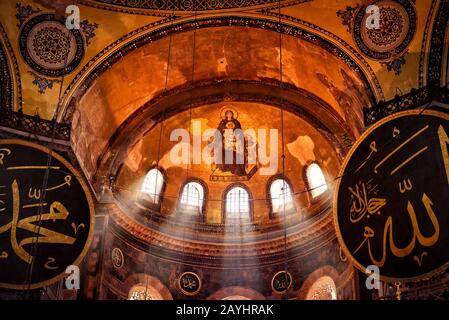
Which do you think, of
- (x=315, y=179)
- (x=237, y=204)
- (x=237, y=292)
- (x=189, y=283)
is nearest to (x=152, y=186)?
(x=237, y=204)

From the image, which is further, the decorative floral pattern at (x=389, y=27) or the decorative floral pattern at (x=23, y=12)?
the decorative floral pattern at (x=23, y=12)

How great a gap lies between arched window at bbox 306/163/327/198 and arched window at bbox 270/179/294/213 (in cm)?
60

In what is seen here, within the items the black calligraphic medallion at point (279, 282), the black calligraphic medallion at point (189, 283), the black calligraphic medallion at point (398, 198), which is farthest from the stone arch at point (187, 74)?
the black calligraphic medallion at point (279, 282)

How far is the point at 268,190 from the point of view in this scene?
16.0 m

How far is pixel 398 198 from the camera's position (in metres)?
10.1

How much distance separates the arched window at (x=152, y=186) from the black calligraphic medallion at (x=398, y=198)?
237 inches

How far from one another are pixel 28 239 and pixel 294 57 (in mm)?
6657

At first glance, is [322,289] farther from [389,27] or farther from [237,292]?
[389,27]

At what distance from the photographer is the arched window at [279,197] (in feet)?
51.4

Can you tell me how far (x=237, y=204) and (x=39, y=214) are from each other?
6.30m

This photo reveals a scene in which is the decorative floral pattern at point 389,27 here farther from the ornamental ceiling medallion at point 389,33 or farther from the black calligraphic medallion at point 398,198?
the black calligraphic medallion at point 398,198

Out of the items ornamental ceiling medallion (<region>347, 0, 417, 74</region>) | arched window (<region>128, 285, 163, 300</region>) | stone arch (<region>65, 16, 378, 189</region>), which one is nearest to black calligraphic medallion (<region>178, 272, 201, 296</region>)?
arched window (<region>128, 285, 163, 300</region>)

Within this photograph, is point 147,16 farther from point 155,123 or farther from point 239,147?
point 239,147
